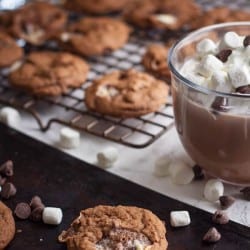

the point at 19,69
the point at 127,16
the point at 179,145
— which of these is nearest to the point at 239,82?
the point at 179,145

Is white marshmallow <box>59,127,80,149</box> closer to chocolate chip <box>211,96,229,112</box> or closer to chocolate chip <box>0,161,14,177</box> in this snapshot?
chocolate chip <box>0,161,14,177</box>

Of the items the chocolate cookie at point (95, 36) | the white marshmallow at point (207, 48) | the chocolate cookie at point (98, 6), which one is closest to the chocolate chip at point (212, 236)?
the white marshmallow at point (207, 48)

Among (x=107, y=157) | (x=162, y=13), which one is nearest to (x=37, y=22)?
(x=162, y=13)

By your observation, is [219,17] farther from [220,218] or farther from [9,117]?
[220,218]

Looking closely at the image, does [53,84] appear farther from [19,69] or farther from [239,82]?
[239,82]

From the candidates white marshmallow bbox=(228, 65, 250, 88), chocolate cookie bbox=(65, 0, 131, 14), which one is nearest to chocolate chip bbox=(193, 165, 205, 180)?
white marshmallow bbox=(228, 65, 250, 88)

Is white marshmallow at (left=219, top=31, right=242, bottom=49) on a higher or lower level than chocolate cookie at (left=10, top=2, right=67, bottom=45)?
higher

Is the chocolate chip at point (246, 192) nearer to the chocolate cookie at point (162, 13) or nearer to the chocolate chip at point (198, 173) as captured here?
the chocolate chip at point (198, 173)
